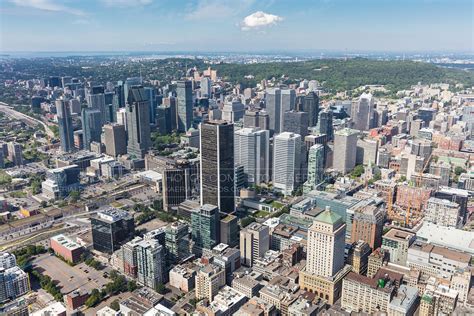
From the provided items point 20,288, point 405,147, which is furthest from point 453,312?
point 405,147

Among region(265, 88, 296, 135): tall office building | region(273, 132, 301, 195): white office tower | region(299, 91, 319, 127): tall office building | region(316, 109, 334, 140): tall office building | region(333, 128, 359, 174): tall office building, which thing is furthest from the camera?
region(299, 91, 319, 127): tall office building

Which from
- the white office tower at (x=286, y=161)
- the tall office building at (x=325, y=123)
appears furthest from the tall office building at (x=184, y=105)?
the white office tower at (x=286, y=161)

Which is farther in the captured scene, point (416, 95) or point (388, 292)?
point (416, 95)

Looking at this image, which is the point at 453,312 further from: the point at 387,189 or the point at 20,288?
the point at 20,288

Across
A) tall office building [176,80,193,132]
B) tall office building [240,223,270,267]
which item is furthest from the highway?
tall office building [240,223,270,267]

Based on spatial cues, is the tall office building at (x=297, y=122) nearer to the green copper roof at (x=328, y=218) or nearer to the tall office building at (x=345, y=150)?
the tall office building at (x=345, y=150)

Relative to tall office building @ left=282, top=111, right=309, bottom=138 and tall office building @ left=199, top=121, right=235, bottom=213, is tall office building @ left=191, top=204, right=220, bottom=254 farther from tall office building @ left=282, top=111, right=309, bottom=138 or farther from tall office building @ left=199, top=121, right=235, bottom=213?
tall office building @ left=282, top=111, right=309, bottom=138

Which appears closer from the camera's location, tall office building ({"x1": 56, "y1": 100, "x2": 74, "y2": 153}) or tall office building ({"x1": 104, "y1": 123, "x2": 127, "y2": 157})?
tall office building ({"x1": 104, "y1": 123, "x2": 127, "y2": 157})
